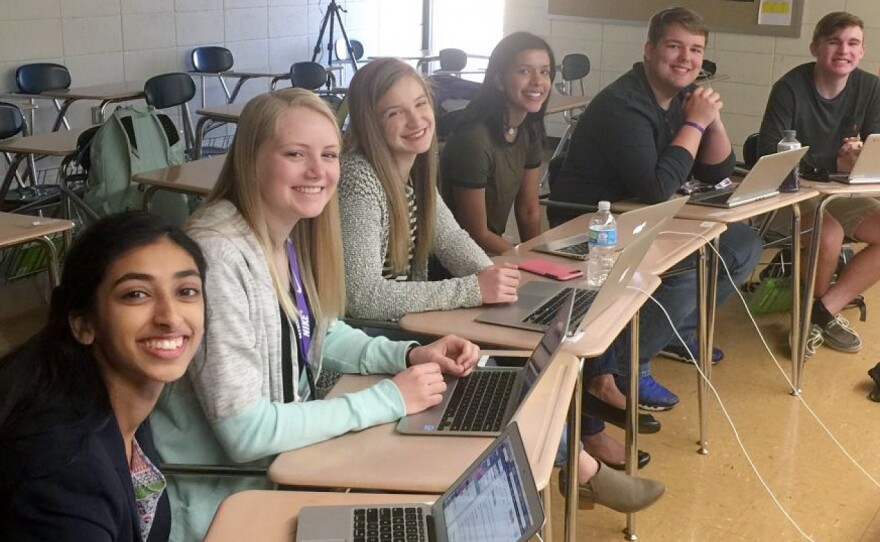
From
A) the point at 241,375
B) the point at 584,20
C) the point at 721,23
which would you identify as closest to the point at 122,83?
the point at 584,20

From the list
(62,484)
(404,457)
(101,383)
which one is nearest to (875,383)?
(404,457)

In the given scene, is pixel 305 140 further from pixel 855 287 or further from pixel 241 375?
pixel 855 287

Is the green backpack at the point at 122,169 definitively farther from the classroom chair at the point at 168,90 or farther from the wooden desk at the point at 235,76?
the wooden desk at the point at 235,76

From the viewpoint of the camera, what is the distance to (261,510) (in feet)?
4.76

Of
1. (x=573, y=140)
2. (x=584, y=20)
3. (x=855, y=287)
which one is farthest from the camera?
(x=584, y=20)

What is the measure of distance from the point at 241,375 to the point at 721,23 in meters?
5.88

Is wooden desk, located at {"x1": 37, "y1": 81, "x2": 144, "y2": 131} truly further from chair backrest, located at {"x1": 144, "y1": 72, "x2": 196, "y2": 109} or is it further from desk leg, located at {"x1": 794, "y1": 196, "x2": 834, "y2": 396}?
desk leg, located at {"x1": 794, "y1": 196, "x2": 834, "y2": 396}

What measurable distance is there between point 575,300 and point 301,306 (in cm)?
68

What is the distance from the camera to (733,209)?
10.6ft

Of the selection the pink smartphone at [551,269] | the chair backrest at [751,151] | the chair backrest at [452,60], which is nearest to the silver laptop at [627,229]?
the pink smartphone at [551,269]

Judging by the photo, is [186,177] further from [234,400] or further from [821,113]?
[821,113]

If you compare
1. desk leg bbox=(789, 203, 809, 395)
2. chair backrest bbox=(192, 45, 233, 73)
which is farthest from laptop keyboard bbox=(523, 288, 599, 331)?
chair backrest bbox=(192, 45, 233, 73)

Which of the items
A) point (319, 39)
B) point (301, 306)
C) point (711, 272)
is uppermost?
point (319, 39)

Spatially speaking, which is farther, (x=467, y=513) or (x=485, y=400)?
(x=485, y=400)
